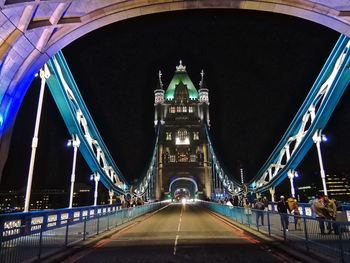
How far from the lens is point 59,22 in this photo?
10852 mm

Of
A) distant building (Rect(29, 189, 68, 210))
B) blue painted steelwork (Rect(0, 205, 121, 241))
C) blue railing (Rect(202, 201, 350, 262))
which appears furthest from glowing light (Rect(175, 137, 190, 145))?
blue railing (Rect(202, 201, 350, 262))

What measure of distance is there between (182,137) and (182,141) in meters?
1.37

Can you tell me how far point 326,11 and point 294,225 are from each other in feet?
23.6

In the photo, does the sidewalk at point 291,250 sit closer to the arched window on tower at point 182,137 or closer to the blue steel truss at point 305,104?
the blue steel truss at point 305,104

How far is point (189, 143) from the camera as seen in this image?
10675 cm

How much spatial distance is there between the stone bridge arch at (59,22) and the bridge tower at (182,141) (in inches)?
3386

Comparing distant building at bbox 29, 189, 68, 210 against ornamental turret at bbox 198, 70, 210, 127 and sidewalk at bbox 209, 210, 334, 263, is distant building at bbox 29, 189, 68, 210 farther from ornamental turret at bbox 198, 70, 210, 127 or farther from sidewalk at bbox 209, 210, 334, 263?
sidewalk at bbox 209, 210, 334, 263

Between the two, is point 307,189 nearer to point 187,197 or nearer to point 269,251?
point 187,197

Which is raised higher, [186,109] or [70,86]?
[186,109]

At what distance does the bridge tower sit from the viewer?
99312 millimetres

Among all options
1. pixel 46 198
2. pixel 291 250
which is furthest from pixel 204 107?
pixel 291 250

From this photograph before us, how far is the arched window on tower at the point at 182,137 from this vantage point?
106675 millimetres

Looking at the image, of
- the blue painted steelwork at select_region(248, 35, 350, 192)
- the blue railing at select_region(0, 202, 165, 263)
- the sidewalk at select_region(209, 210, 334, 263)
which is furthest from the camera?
the blue painted steelwork at select_region(248, 35, 350, 192)

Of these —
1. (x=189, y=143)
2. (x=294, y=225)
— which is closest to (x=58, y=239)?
(x=294, y=225)
